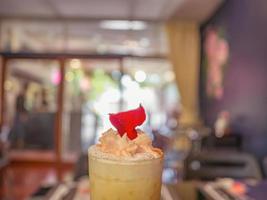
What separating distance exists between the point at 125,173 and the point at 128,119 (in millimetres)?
134

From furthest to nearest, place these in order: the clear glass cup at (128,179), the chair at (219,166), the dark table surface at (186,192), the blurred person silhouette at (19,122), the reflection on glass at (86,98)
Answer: the blurred person silhouette at (19,122)
the reflection on glass at (86,98)
the chair at (219,166)
the dark table surface at (186,192)
the clear glass cup at (128,179)

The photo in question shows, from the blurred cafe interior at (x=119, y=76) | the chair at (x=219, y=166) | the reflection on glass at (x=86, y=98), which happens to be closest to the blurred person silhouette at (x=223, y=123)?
the blurred cafe interior at (x=119, y=76)

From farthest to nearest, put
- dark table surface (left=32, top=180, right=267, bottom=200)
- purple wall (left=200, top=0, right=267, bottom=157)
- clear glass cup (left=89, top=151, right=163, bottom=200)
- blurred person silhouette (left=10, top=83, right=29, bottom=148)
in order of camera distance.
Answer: blurred person silhouette (left=10, top=83, right=29, bottom=148) → purple wall (left=200, top=0, right=267, bottom=157) → dark table surface (left=32, top=180, right=267, bottom=200) → clear glass cup (left=89, top=151, right=163, bottom=200)

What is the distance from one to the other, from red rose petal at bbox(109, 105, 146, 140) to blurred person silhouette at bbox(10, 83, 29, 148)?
6047 millimetres

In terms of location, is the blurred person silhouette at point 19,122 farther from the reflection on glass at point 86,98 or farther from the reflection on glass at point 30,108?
the reflection on glass at point 86,98

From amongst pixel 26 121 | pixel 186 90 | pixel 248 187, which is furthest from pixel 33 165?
pixel 248 187

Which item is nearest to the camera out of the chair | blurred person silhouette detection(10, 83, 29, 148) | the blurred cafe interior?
the chair

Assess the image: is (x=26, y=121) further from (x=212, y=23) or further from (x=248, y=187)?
(x=248, y=187)

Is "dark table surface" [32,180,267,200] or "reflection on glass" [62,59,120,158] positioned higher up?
"reflection on glass" [62,59,120,158]

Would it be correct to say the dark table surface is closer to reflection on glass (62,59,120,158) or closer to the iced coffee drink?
the iced coffee drink

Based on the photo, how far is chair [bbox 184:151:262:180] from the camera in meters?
2.16

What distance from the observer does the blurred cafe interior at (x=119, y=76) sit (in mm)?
4148

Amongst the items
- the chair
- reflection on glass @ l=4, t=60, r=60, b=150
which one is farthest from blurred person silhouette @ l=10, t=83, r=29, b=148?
the chair

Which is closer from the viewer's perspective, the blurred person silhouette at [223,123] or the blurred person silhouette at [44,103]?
the blurred person silhouette at [223,123]
